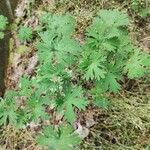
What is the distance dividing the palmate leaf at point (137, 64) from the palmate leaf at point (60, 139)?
57 cm

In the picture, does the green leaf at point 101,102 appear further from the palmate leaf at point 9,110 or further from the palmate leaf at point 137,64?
the palmate leaf at point 9,110

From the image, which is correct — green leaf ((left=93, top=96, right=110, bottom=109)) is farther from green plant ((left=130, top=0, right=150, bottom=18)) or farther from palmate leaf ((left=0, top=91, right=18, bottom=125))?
green plant ((left=130, top=0, right=150, bottom=18))

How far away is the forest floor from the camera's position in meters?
3.12

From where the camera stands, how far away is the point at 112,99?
3.22 m

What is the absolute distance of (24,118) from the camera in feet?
9.45

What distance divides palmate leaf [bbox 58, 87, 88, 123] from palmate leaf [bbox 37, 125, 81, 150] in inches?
3.6

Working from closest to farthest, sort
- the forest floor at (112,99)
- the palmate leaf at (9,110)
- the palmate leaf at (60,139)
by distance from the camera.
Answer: the palmate leaf at (60,139) < the palmate leaf at (9,110) < the forest floor at (112,99)

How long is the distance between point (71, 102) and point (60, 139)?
0.87 feet

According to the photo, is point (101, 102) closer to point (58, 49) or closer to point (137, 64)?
point (137, 64)

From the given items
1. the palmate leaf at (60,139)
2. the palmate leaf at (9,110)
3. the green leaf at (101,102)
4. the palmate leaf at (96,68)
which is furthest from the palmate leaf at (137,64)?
the palmate leaf at (9,110)

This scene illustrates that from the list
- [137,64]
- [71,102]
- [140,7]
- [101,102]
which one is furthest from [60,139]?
[140,7]

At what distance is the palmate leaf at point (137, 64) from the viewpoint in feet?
8.55

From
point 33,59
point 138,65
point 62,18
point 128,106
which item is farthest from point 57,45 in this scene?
point 33,59

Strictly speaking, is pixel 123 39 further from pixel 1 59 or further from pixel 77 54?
pixel 1 59
